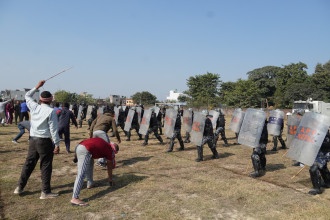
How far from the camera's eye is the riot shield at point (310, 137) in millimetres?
4922

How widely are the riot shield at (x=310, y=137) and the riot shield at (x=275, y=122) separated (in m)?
5.25

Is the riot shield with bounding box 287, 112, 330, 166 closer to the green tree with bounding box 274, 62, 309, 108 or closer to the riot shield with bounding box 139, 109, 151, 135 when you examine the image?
the riot shield with bounding box 139, 109, 151, 135

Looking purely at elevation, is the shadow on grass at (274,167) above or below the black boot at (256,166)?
below

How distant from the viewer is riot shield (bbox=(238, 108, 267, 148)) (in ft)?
21.3

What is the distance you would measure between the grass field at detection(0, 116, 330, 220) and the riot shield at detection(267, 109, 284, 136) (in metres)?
2.79

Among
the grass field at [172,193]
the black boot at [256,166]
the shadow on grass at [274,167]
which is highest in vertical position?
the black boot at [256,166]

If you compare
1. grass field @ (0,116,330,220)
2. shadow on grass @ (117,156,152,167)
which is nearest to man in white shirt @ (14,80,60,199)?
grass field @ (0,116,330,220)

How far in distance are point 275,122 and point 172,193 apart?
7.11 metres

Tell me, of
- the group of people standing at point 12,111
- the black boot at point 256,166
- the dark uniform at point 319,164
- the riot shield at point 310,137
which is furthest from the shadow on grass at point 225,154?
the group of people standing at point 12,111

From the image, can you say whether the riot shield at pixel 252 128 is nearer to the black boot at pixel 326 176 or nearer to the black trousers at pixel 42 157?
the black boot at pixel 326 176

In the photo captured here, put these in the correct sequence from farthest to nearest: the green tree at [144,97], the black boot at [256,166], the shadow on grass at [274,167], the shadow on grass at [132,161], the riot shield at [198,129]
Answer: the green tree at [144,97], the riot shield at [198,129], the shadow on grass at [132,161], the shadow on grass at [274,167], the black boot at [256,166]

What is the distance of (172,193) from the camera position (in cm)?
502

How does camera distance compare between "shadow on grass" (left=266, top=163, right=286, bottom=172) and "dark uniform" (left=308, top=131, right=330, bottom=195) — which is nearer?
"dark uniform" (left=308, top=131, right=330, bottom=195)

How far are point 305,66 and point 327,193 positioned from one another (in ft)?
200
